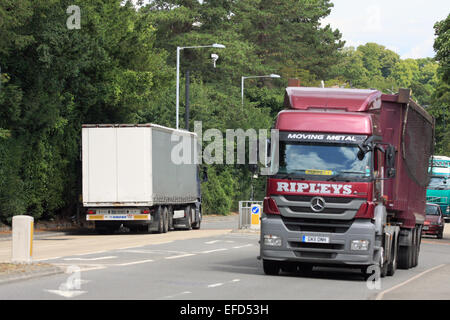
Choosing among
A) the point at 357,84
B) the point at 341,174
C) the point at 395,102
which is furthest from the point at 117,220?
the point at 357,84

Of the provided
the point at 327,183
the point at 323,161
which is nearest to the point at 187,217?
the point at 323,161

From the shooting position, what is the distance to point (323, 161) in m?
19.7

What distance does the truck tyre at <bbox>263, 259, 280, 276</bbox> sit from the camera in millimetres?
21094

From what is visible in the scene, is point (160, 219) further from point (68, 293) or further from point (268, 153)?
point (68, 293)

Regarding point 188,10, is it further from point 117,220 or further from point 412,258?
point 412,258

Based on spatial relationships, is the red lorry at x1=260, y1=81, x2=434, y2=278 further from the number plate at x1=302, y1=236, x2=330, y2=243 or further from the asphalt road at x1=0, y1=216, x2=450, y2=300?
A: the asphalt road at x1=0, y1=216, x2=450, y2=300

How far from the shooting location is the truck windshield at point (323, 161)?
19.6m

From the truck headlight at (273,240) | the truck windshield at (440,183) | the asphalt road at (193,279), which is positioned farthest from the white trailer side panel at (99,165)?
the truck windshield at (440,183)

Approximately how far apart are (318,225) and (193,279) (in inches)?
103

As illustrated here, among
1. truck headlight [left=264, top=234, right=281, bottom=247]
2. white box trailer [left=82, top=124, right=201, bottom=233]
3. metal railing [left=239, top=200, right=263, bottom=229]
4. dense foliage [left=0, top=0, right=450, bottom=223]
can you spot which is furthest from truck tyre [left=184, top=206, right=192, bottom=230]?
truck headlight [left=264, top=234, right=281, bottom=247]

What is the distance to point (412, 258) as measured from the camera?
85.1 ft

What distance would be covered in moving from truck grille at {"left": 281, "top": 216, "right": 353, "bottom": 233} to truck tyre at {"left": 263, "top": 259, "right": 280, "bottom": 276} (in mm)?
1425

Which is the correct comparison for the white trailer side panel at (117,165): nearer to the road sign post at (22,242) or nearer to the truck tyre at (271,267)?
the truck tyre at (271,267)

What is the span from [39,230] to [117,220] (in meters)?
4.13
